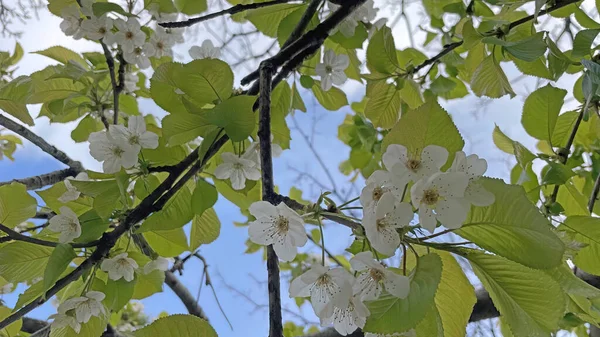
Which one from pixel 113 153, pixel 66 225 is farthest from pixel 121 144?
pixel 66 225

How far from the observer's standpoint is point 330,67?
750 millimetres

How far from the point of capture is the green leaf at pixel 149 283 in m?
0.71

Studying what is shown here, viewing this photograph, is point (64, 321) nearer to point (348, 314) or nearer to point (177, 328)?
point (177, 328)

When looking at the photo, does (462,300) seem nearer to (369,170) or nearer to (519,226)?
(519,226)

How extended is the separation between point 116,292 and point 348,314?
0.40m

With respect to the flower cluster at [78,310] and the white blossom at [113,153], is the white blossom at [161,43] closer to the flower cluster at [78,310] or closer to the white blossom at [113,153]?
the white blossom at [113,153]

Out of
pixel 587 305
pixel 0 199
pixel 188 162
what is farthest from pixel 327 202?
pixel 0 199

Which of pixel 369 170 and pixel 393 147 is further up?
pixel 369 170

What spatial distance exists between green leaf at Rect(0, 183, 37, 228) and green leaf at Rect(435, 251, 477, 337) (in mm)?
547

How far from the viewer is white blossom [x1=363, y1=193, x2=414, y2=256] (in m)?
0.32

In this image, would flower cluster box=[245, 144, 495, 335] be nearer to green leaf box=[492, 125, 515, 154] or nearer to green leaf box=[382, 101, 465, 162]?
green leaf box=[382, 101, 465, 162]

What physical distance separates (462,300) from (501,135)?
0.34 metres

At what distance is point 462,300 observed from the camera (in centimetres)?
42

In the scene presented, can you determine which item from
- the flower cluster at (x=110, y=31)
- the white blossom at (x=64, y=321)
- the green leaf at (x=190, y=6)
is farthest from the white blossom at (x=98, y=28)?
the white blossom at (x=64, y=321)
